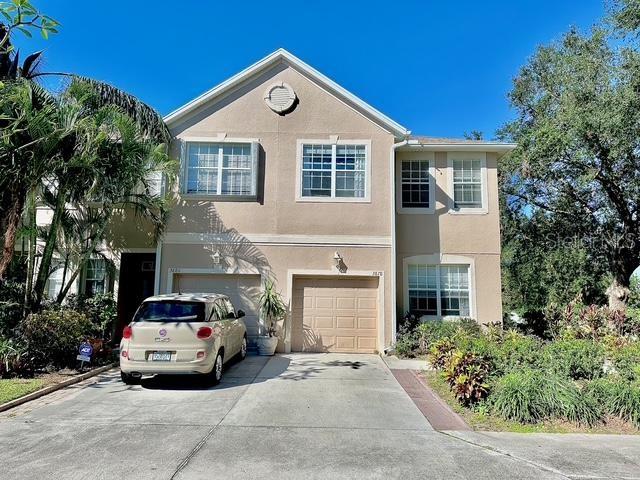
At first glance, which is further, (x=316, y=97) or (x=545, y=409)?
(x=316, y=97)

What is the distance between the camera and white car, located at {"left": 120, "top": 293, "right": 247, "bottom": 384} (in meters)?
8.38

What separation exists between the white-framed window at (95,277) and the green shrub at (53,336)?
3663 millimetres

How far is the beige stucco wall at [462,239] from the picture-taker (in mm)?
13656

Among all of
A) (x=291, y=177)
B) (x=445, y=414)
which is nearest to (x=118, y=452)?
(x=445, y=414)

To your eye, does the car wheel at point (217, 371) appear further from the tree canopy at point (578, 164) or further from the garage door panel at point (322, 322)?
the tree canopy at point (578, 164)

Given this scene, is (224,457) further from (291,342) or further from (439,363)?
(291,342)

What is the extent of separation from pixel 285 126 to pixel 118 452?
10.5 metres

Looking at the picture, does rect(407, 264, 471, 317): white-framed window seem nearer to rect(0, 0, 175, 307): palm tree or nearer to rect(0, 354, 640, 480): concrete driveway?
rect(0, 354, 640, 480): concrete driveway

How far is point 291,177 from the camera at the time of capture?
13.6m

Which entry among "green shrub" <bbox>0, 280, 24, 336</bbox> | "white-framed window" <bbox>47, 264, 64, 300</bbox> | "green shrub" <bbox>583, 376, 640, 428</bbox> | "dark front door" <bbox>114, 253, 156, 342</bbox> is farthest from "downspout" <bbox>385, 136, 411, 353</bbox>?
"white-framed window" <bbox>47, 264, 64, 300</bbox>

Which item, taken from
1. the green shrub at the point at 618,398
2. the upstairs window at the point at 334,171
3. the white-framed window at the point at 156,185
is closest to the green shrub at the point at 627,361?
the green shrub at the point at 618,398

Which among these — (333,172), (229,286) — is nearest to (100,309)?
(229,286)

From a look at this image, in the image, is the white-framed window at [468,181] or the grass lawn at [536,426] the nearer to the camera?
the grass lawn at [536,426]

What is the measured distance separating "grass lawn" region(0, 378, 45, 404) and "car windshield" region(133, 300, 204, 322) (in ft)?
6.81
